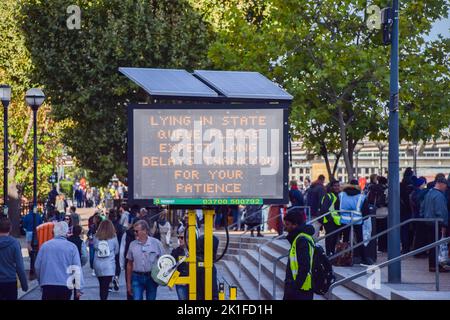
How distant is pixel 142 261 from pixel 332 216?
585cm

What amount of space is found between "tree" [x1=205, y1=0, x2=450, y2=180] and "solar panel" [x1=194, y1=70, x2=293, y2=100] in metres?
19.7

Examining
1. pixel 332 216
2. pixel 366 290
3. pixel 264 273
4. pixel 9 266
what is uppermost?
pixel 332 216

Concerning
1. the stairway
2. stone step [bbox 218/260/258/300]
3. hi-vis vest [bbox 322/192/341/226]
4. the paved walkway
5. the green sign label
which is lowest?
the paved walkway

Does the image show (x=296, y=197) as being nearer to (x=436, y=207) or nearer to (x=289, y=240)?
(x=436, y=207)

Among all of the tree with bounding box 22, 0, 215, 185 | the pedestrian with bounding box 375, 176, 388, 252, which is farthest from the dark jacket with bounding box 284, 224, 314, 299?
the tree with bounding box 22, 0, 215, 185

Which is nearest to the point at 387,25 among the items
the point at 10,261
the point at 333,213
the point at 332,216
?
the point at 333,213

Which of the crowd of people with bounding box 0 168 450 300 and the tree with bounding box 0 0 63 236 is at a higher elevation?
the tree with bounding box 0 0 63 236

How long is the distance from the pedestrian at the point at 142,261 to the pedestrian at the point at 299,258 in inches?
187

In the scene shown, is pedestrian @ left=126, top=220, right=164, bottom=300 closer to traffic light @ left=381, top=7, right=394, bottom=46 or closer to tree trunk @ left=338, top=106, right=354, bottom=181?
traffic light @ left=381, top=7, right=394, bottom=46

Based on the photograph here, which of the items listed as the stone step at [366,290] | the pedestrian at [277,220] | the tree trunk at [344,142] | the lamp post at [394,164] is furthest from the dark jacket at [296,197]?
the lamp post at [394,164]

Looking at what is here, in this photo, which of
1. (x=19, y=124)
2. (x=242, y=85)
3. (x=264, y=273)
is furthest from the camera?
(x=19, y=124)

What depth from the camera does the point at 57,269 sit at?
14477 mm

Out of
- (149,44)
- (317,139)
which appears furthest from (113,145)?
(317,139)

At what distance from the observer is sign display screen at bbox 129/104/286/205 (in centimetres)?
1378
